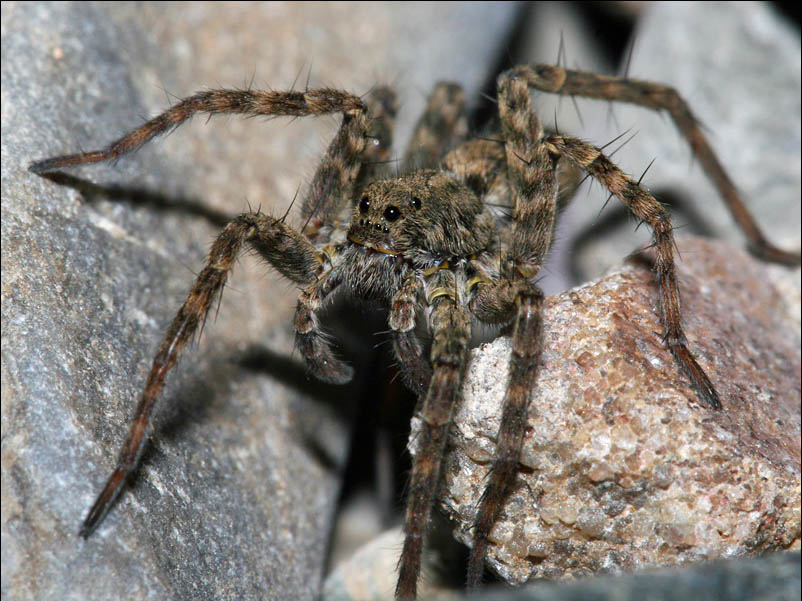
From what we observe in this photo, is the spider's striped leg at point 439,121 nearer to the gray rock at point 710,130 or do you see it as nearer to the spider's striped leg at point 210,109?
the gray rock at point 710,130

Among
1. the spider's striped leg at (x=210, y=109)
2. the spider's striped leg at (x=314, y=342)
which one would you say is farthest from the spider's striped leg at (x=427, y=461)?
the spider's striped leg at (x=210, y=109)

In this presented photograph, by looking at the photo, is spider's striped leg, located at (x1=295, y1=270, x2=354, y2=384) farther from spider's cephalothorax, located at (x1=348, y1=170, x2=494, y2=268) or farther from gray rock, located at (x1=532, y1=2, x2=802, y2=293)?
gray rock, located at (x1=532, y1=2, x2=802, y2=293)

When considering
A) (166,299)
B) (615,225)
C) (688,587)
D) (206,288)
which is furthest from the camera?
(615,225)

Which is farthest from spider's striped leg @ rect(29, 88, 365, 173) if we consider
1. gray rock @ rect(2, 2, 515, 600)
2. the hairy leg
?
gray rock @ rect(2, 2, 515, 600)

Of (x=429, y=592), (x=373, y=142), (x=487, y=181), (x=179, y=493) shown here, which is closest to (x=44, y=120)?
(x=373, y=142)

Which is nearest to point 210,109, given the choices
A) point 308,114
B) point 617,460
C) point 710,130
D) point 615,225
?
Result: point 308,114

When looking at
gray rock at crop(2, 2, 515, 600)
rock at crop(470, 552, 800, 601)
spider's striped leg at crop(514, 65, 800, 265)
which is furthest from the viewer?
spider's striped leg at crop(514, 65, 800, 265)

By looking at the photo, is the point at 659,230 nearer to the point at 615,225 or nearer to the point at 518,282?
the point at 518,282
